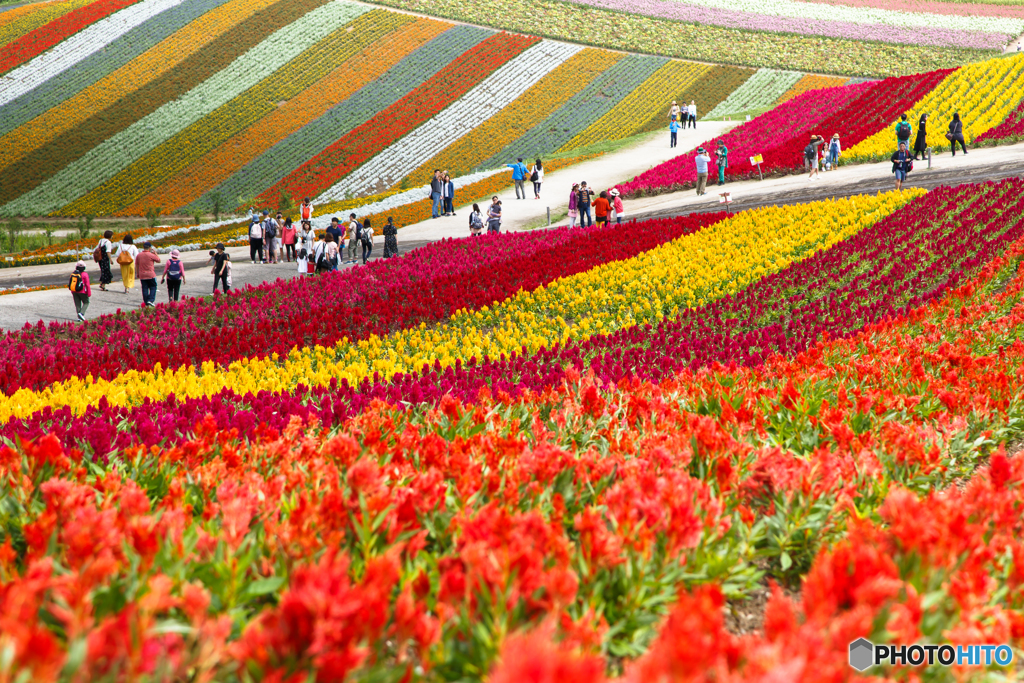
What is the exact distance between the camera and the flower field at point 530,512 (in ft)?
6.97

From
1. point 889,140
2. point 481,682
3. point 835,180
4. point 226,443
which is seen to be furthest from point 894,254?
point 889,140

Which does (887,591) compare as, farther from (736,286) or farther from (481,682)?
(736,286)

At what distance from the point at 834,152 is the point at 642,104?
815 inches

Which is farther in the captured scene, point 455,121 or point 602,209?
point 455,121

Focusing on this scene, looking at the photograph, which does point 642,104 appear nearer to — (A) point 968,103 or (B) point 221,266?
(A) point 968,103

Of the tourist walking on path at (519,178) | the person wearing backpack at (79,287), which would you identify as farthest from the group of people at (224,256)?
the tourist walking on path at (519,178)

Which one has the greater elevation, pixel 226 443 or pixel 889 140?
pixel 889 140

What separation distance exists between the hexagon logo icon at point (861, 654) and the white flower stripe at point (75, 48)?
4819 centimetres

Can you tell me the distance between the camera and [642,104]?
151 feet

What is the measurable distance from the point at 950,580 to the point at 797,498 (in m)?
0.98

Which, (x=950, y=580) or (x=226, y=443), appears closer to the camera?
(x=950, y=580)

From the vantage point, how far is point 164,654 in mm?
2043

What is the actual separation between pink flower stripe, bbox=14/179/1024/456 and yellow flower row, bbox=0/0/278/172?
34.0 m

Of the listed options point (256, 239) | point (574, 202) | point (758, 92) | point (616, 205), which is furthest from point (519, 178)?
point (758, 92)
